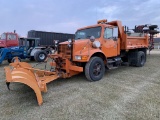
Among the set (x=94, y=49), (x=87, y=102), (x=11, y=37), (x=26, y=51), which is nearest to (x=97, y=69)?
(x=94, y=49)

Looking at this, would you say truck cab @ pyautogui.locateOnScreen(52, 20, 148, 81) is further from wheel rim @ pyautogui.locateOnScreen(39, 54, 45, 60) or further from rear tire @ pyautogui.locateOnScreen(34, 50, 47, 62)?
wheel rim @ pyautogui.locateOnScreen(39, 54, 45, 60)

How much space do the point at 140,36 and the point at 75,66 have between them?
499 centimetres

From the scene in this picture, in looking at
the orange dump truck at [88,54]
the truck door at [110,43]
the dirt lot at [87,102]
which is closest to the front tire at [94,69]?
the orange dump truck at [88,54]

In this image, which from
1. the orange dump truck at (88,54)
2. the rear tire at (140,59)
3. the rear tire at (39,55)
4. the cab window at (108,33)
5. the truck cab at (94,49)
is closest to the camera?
the orange dump truck at (88,54)

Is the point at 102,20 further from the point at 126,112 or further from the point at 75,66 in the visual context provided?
the point at 126,112

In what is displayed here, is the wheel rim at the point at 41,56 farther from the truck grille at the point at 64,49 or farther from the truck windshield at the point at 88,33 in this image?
the truck grille at the point at 64,49

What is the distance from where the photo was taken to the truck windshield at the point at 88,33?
5.57 m

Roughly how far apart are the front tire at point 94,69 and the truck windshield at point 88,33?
101 centimetres

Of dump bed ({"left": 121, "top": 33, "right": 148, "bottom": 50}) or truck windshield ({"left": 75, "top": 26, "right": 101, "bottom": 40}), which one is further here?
dump bed ({"left": 121, "top": 33, "right": 148, "bottom": 50})

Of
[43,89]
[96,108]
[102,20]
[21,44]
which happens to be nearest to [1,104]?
[43,89]

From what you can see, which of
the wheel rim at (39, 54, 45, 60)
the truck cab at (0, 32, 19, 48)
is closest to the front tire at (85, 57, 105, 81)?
the wheel rim at (39, 54, 45, 60)

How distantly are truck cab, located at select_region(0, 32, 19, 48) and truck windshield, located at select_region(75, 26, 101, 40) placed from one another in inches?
276

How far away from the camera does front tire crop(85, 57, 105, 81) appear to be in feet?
16.0

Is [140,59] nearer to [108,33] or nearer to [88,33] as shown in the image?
[108,33]
